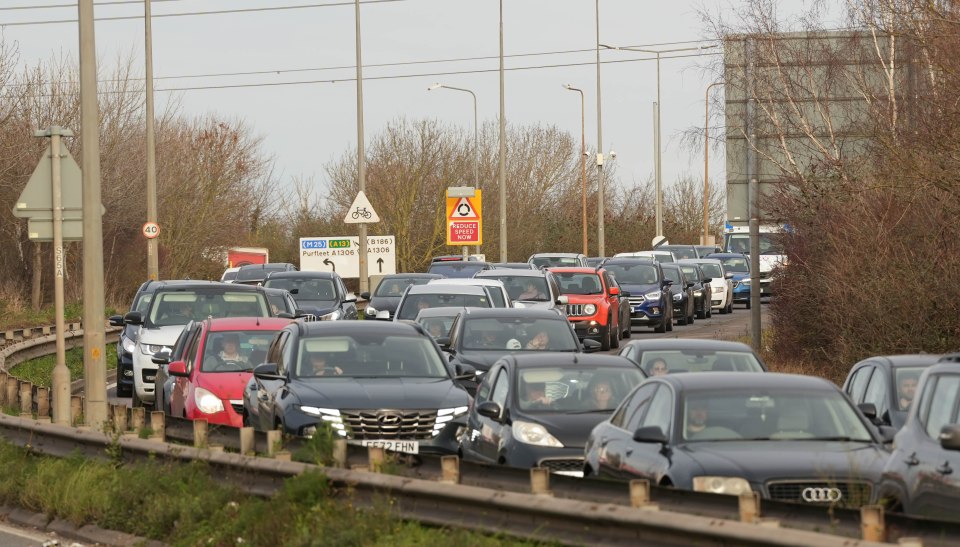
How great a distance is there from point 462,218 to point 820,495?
4211 centimetres

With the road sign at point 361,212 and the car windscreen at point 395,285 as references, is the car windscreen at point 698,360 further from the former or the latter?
the road sign at point 361,212

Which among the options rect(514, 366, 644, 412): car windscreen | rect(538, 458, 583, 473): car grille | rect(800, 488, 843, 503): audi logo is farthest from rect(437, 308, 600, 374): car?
rect(800, 488, 843, 503): audi logo

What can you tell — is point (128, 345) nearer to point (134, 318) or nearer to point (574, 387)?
point (134, 318)

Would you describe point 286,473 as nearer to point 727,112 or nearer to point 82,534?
point 82,534

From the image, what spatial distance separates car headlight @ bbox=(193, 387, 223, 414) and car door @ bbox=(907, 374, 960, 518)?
9.22 meters

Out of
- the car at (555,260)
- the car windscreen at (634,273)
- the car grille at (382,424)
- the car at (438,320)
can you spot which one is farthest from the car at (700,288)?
the car grille at (382,424)

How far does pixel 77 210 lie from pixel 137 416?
378cm

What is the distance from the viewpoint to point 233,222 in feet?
228

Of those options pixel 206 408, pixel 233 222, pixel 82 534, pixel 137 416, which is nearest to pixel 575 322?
pixel 206 408

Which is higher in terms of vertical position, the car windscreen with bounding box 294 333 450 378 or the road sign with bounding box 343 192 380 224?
the road sign with bounding box 343 192 380 224

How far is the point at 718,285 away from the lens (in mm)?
52625

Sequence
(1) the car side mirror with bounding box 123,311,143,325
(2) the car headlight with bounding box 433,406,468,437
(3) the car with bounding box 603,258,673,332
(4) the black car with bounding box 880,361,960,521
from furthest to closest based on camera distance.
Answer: (3) the car with bounding box 603,258,673,332 < (1) the car side mirror with bounding box 123,311,143,325 < (2) the car headlight with bounding box 433,406,468,437 < (4) the black car with bounding box 880,361,960,521

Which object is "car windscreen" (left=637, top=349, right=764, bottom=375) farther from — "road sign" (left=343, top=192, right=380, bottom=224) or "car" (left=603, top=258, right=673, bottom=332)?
"car" (left=603, top=258, right=673, bottom=332)

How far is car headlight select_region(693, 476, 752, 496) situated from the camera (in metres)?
10.4
